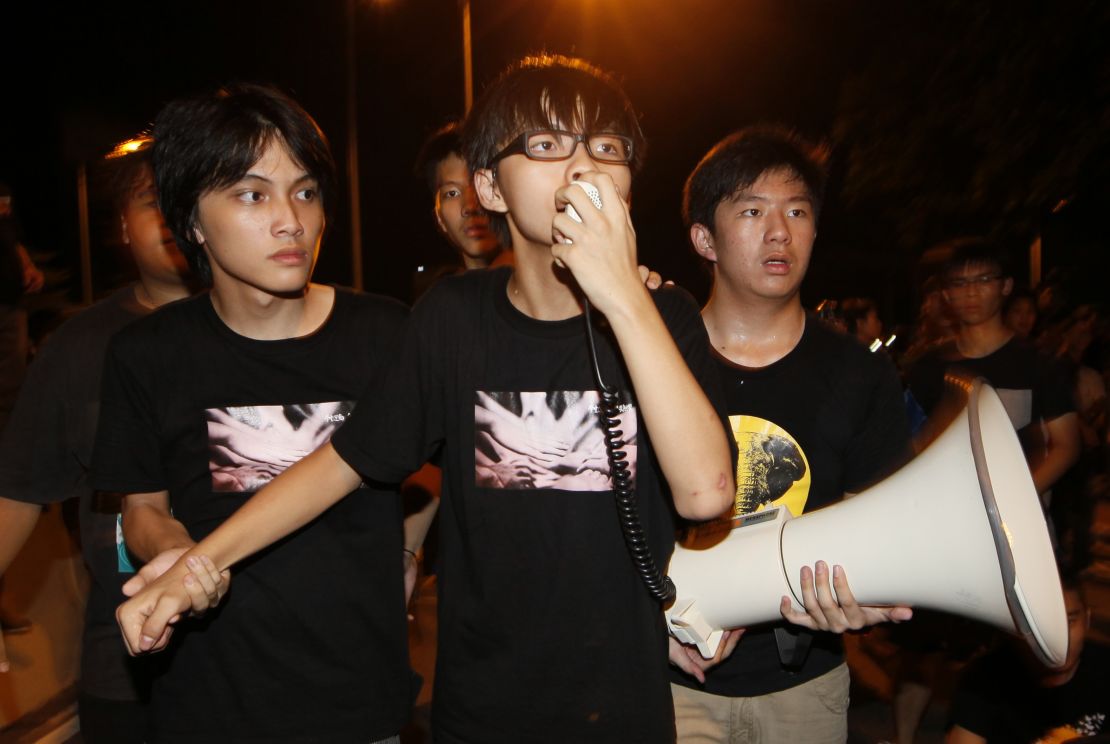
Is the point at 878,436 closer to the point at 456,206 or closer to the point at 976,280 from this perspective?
the point at 456,206

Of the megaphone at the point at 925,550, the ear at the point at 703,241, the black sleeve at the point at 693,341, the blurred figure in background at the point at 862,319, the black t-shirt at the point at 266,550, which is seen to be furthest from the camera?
the blurred figure in background at the point at 862,319

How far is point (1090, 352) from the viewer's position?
367 inches

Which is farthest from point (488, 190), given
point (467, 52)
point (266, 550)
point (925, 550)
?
point (467, 52)

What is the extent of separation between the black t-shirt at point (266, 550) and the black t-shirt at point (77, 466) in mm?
475

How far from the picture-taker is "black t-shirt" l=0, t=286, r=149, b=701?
8.20 feet

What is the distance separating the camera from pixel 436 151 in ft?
13.8

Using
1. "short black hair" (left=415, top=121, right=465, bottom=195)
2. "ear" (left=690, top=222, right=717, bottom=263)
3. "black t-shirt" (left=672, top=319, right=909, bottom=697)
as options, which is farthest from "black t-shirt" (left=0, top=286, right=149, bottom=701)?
"short black hair" (left=415, top=121, right=465, bottom=195)

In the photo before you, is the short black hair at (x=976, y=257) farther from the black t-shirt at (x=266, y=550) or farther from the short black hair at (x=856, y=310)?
the short black hair at (x=856, y=310)

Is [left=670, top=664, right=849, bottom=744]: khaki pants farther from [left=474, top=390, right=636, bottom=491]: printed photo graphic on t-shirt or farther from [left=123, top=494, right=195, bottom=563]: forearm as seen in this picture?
[left=123, top=494, right=195, bottom=563]: forearm

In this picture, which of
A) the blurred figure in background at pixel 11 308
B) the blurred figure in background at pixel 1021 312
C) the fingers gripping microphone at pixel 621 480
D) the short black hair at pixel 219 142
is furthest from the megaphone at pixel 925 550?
the blurred figure in background at pixel 1021 312

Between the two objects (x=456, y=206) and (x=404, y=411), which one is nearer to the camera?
(x=404, y=411)

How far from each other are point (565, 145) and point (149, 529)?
3.90 feet

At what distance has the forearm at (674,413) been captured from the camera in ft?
5.14

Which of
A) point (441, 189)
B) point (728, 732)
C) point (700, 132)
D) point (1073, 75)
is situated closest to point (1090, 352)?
point (1073, 75)
